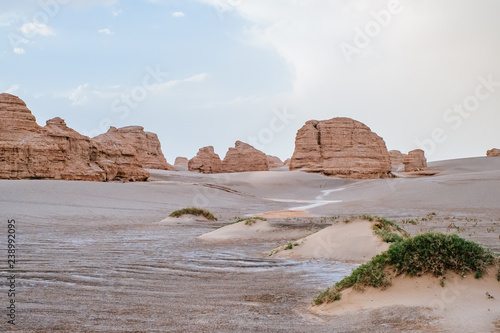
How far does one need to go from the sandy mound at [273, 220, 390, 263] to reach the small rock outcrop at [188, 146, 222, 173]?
265 ft

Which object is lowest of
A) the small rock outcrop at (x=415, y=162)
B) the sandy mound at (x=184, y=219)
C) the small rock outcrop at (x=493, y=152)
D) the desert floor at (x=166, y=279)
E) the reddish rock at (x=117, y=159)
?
the desert floor at (x=166, y=279)

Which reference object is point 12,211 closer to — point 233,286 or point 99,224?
point 99,224

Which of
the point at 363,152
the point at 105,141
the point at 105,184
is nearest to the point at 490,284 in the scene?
the point at 105,184

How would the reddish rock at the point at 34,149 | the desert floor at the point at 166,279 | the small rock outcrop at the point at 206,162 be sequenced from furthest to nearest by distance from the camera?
the small rock outcrop at the point at 206,162
the reddish rock at the point at 34,149
the desert floor at the point at 166,279

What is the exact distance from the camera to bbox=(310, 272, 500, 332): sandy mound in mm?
5059

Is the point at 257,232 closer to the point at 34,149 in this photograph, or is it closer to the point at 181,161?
the point at 34,149

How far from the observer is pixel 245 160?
89.2m

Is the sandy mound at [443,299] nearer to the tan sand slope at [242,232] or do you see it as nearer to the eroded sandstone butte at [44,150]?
the tan sand slope at [242,232]

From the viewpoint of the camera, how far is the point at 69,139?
124 feet

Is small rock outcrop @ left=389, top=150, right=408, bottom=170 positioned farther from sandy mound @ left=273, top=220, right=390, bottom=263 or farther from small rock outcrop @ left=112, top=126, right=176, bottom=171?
sandy mound @ left=273, top=220, right=390, bottom=263

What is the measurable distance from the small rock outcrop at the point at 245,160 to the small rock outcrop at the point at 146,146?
41.1ft

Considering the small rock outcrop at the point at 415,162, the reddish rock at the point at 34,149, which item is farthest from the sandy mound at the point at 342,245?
the small rock outcrop at the point at 415,162

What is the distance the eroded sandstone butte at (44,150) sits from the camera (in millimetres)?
33781

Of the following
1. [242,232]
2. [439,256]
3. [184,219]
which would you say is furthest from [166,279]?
[184,219]
